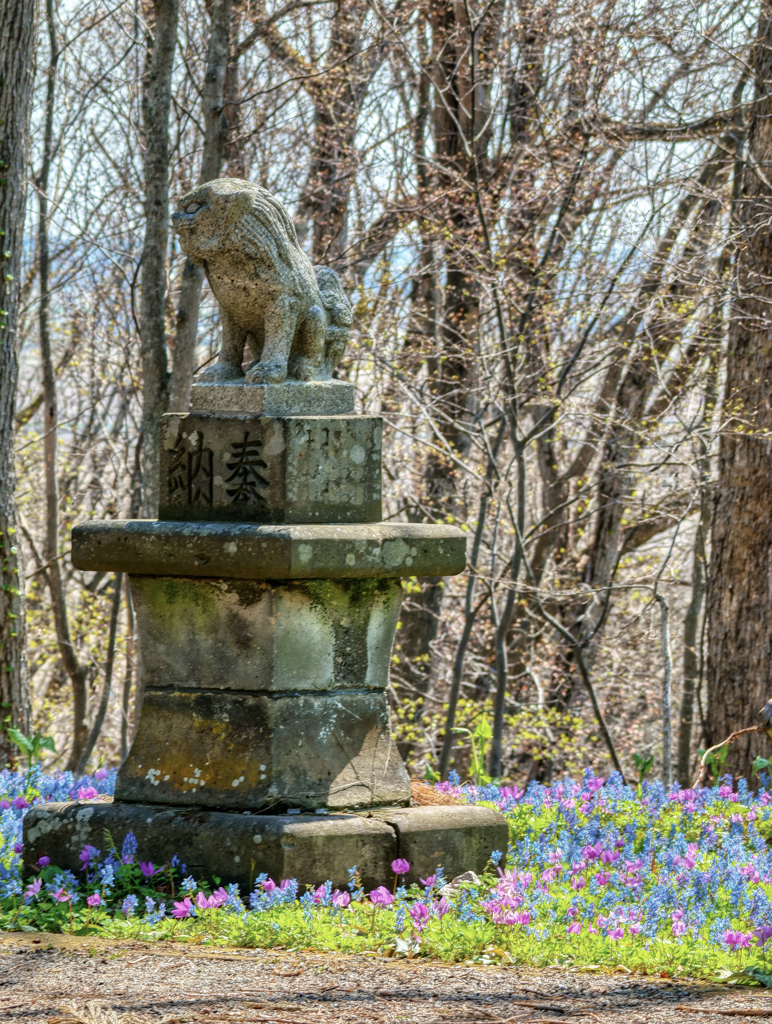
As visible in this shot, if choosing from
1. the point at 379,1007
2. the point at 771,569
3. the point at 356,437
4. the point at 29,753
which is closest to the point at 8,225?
the point at 29,753

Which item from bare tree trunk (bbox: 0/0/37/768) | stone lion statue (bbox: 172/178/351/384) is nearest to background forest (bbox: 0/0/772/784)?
bare tree trunk (bbox: 0/0/37/768)

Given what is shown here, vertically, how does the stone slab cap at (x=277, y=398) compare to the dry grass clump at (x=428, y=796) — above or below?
above

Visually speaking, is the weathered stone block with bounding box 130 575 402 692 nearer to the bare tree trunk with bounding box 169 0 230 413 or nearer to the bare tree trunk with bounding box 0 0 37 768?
the bare tree trunk with bounding box 0 0 37 768

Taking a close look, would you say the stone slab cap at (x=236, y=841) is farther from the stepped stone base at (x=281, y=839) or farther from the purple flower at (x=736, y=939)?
the purple flower at (x=736, y=939)

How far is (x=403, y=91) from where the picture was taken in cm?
1228

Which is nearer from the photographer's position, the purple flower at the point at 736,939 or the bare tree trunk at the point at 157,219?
the purple flower at the point at 736,939

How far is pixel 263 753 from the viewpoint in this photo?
4367mm

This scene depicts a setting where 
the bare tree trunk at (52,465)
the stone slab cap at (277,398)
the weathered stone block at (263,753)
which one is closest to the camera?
the weathered stone block at (263,753)

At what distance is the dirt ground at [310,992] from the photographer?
3070mm

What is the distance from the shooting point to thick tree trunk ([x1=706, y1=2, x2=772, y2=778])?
27.9ft

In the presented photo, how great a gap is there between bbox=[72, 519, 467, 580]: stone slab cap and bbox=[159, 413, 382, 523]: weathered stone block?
0.14 m

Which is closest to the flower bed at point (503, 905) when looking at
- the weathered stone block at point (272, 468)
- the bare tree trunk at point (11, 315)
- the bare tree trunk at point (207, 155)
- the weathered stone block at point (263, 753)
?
the weathered stone block at point (263, 753)

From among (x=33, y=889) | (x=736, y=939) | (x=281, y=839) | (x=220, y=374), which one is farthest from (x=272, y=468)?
(x=736, y=939)

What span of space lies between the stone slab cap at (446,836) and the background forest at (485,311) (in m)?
4.10
